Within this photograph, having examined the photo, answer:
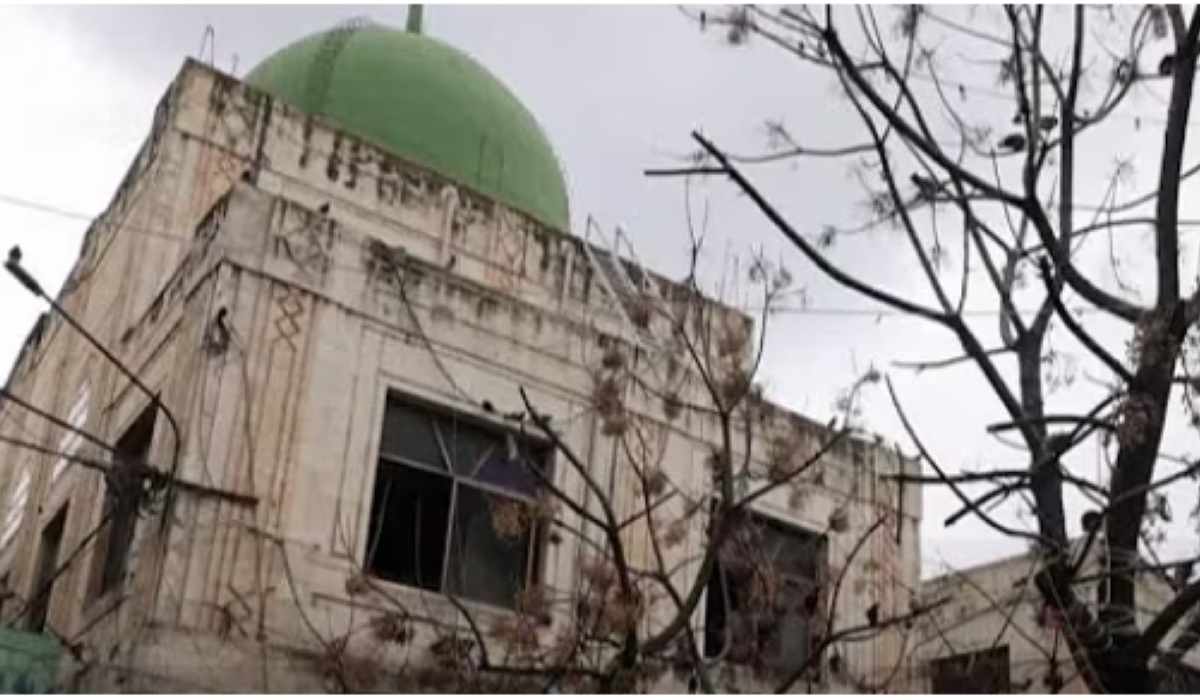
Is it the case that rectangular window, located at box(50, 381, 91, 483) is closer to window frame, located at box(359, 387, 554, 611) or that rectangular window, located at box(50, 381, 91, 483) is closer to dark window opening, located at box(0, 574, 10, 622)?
dark window opening, located at box(0, 574, 10, 622)

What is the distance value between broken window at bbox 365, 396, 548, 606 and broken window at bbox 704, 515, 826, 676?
1.63 metres

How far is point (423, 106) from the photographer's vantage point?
1631 cm

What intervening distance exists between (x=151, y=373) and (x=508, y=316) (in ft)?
9.65

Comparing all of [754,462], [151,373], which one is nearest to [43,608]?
[151,373]

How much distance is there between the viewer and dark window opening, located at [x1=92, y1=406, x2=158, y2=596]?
11.3m

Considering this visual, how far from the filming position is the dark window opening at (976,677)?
1231cm

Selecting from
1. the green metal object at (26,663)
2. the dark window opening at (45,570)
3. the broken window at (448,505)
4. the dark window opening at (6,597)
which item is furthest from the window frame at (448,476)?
the dark window opening at (6,597)

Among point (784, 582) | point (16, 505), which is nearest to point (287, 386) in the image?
point (784, 582)

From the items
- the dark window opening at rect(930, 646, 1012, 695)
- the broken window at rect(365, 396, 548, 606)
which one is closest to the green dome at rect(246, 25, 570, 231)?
the broken window at rect(365, 396, 548, 606)

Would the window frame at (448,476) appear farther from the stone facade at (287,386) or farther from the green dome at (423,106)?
the green dome at (423,106)

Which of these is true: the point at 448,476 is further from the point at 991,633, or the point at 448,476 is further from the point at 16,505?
the point at 991,633

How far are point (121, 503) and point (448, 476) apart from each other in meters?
2.50

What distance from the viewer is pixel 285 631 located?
439 inches

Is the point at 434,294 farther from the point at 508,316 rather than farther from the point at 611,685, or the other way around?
the point at 611,685
